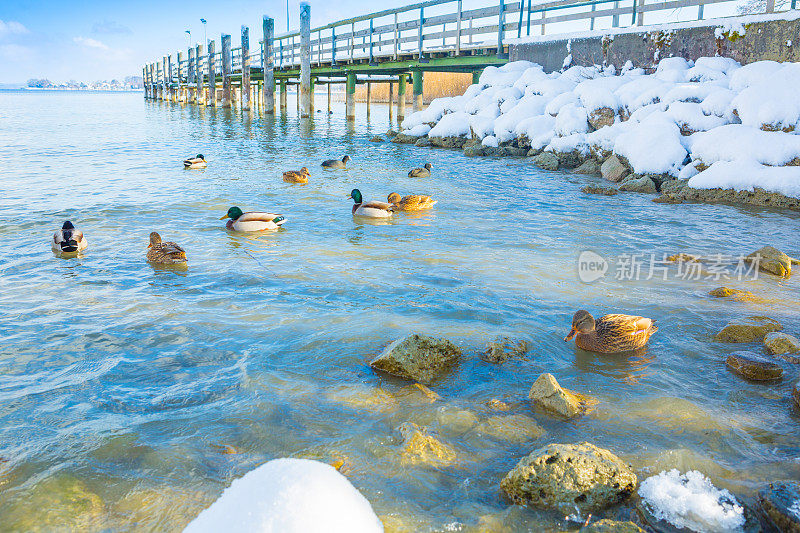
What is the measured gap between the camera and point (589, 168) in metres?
13.5

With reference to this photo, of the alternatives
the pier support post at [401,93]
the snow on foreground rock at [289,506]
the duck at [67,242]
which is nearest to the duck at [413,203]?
the duck at [67,242]

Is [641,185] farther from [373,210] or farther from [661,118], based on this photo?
[373,210]

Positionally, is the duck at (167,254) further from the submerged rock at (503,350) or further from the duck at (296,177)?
the duck at (296,177)

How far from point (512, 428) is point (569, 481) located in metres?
0.69

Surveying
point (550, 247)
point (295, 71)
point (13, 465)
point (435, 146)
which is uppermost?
point (295, 71)

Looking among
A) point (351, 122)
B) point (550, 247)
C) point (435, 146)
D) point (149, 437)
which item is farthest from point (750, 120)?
point (351, 122)

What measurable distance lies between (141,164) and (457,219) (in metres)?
10.4

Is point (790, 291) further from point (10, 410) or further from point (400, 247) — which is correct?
point (10, 410)

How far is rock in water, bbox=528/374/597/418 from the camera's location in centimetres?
346

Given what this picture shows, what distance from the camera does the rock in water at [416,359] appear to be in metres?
3.89

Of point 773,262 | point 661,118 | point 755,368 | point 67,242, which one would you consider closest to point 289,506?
point 755,368

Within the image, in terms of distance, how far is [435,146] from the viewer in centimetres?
1967

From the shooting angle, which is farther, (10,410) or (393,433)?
(10,410)

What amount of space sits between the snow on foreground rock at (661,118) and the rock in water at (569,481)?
9129mm
